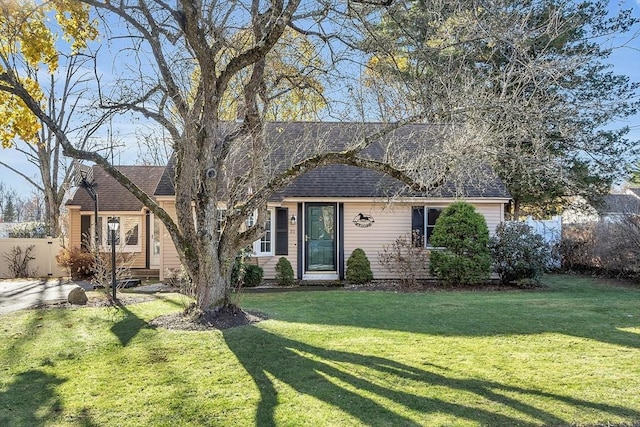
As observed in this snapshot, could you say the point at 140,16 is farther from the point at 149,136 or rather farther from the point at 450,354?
the point at 450,354

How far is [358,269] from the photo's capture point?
14.0m

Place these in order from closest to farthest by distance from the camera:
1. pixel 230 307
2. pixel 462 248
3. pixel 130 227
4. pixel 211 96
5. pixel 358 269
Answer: pixel 211 96
pixel 230 307
pixel 462 248
pixel 358 269
pixel 130 227

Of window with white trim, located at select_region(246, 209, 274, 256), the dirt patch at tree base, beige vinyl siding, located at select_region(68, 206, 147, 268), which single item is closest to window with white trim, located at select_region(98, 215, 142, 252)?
beige vinyl siding, located at select_region(68, 206, 147, 268)

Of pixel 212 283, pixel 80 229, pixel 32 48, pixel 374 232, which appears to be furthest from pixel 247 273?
pixel 80 229

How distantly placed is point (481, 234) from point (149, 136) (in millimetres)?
9079

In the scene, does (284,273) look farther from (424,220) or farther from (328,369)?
(328,369)

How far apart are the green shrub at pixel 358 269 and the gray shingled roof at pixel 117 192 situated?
7.71 m

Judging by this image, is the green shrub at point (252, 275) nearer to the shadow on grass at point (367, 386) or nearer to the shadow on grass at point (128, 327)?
the shadow on grass at point (128, 327)

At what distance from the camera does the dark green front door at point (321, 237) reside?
1484cm

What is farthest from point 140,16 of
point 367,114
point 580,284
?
point 580,284

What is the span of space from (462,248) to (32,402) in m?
10.9

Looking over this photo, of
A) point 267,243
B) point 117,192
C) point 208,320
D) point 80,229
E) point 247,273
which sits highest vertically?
point 117,192

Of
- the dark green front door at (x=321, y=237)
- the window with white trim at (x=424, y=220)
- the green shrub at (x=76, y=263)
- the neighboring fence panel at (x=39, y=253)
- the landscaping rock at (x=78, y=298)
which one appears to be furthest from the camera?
the neighboring fence panel at (x=39, y=253)

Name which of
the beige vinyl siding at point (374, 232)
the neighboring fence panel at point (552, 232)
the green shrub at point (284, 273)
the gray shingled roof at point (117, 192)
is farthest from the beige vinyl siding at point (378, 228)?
the gray shingled roof at point (117, 192)
